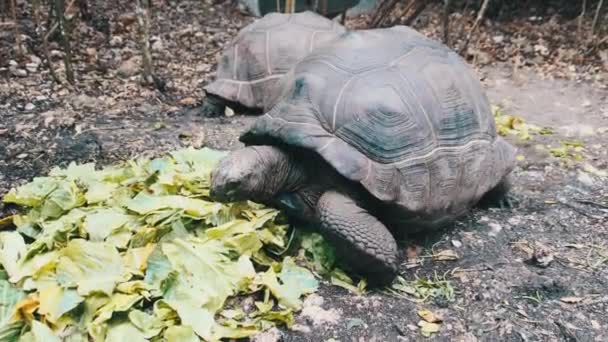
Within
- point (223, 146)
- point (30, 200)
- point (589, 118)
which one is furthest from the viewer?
point (589, 118)

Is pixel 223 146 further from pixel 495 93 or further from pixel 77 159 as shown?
pixel 495 93

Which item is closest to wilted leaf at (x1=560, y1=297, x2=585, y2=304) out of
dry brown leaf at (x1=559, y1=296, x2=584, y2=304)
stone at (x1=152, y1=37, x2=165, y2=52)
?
dry brown leaf at (x1=559, y1=296, x2=584, y2=304)

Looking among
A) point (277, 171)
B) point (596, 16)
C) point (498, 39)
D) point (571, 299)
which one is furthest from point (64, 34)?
point (596, 16)

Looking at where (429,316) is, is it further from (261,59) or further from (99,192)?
(261,59)

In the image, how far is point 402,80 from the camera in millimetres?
2816

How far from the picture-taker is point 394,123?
2707 millimetres

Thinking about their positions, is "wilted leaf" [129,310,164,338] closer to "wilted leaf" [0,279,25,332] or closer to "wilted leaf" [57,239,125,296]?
"wilted leaf" [57,239,125,296]

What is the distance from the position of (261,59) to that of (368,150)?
7.77 feet

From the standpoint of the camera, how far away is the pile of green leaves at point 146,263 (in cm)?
224

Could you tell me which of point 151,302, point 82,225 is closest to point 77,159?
point 82,225

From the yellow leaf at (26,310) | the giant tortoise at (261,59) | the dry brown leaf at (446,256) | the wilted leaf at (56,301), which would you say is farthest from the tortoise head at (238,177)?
the giant tortoise at (261,59)

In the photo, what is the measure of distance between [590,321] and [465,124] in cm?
95

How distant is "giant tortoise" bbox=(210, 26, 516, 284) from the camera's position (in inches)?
102

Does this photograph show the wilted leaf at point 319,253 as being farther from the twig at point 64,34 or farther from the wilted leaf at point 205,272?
the twig at point 64,34
